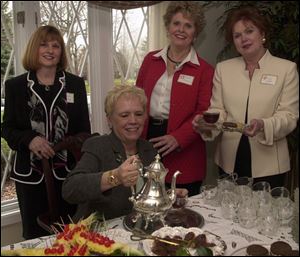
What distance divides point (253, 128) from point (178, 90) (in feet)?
1.67

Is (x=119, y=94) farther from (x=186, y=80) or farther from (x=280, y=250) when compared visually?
(x=280, y=250)

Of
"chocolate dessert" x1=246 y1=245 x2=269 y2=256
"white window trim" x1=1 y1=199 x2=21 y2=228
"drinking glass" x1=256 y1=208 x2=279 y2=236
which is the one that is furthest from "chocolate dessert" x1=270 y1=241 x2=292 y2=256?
"white window trim" x1=1 y1=199 x2=21 y2=228

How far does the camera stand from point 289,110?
6.94 feet

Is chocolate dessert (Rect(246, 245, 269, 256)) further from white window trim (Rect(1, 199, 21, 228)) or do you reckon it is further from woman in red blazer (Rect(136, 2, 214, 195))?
white window trim (Rect(1, 199, 21, 228))

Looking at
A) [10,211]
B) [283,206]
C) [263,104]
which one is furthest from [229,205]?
[10,211]

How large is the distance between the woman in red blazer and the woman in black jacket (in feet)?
1.46

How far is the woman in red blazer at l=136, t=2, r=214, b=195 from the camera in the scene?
7.40 ft

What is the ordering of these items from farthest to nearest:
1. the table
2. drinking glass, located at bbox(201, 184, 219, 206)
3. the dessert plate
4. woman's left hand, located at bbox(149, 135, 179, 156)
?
woman's left hand, located at bbox(149, 135, 179, 156) < drinking glass, located at bbox(201, 184, 219, 206) < the table < the dessert plate

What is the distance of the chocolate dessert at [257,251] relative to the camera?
1117 mm

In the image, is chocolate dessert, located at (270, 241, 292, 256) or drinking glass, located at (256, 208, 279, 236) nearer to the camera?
chocolate dessert, located at (270, 241, 292, 256)

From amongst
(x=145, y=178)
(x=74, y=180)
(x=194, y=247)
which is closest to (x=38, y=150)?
(x=74, y=180)

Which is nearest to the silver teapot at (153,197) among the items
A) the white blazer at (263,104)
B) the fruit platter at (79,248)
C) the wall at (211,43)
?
the fruit platter at (79,248)

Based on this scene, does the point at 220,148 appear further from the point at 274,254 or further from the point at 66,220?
the point at 274,254

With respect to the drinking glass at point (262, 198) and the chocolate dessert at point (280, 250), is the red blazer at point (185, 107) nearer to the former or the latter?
the drinking glass at point (262, 198)
